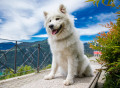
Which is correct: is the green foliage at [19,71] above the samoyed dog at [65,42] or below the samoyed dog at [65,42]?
below

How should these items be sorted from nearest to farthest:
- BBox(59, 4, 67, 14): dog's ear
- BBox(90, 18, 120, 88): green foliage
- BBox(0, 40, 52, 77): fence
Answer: BBox(90, 18, 120, 88): green foliage, BBox(59, 4, 67, 14): dog's ear, BBox(0, 40, 52, 77): fence

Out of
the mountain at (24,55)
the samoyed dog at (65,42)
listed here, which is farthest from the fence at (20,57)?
the samoyed dog at (65,42)

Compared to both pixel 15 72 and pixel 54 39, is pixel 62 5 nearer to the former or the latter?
pixel 54 39

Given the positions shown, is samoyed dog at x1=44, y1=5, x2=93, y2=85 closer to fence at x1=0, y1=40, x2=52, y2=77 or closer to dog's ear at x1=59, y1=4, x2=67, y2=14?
dog's ear at x1=59, y1=4, x2=67, y2=14

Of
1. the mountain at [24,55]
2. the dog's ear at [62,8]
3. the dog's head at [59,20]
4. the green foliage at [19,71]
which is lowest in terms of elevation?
the green foliage at [19,71]

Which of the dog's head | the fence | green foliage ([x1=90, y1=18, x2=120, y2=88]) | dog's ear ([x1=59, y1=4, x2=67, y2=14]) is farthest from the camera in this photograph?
the fence

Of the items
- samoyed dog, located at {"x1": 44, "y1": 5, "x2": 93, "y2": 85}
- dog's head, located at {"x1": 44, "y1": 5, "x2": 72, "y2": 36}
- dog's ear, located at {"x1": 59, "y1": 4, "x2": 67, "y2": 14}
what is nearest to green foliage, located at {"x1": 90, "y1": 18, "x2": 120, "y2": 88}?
samoyed dog, located at {"x1": 44, "y1": 5, "x2": 93, "y2": 85}

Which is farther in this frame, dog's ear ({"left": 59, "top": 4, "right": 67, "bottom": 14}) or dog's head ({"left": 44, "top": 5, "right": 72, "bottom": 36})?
dog's ear ({"left": 59, "top": 4, "right": 67, "bottom": 14})

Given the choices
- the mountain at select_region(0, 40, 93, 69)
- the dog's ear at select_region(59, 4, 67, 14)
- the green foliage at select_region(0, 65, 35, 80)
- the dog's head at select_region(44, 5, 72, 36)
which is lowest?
the green foliage at select_region(0, 65, 35, 80)

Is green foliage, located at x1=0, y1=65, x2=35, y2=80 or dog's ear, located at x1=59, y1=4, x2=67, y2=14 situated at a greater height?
dog's ear, located at x1=59, y1=4, x2=67, y2=14

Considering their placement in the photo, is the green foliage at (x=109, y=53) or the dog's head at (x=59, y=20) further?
the dog's head at (x=59, y=20)

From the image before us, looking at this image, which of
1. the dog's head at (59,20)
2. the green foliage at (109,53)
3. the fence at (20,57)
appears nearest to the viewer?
the green foliage at (109,53)

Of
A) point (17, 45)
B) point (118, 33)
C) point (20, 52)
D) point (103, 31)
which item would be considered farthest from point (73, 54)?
point (20, 52)

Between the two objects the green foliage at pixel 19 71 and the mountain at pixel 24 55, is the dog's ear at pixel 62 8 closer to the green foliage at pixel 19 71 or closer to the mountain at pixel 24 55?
the mountain at pixel 24 55
